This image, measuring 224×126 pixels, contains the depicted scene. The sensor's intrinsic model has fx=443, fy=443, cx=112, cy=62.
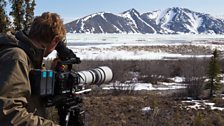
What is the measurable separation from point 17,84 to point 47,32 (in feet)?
1.16

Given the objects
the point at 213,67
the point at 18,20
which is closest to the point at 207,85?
the point at 213,67

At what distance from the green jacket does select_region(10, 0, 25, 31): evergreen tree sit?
19.0 feet

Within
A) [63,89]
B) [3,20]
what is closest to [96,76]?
[63,89]

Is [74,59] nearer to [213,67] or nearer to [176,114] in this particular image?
[176,114]

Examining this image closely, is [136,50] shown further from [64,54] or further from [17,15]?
[64,54]

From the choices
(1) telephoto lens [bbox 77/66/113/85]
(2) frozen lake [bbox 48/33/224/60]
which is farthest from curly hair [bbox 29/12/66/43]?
(2) frozen lake [bbox 48/33/224/60]

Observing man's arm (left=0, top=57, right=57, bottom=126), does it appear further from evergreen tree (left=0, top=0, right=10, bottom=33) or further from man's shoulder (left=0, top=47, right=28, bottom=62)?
evergreen tree (left=0, top=0, right=10, bottom=33)

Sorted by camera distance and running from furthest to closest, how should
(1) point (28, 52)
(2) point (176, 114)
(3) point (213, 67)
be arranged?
(3) point (213, 67), (2) point (176, 114), (1) point (28, 52)

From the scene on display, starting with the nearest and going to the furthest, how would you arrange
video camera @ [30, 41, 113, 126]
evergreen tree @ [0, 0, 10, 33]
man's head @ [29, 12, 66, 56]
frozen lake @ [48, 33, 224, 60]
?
video camera @ [30, 41, 113, 126] → man's head @ [29, 12, 66, 56] → evergreen tree @ [0, 0, 10, 33] → frozen lake @ [48, 33, 224, 60]

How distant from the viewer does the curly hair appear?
2.15 metres

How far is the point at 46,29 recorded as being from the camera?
2152 millimetres

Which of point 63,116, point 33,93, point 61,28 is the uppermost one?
point 61,28

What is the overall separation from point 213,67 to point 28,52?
61.5 ft

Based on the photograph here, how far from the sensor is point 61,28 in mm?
2219
